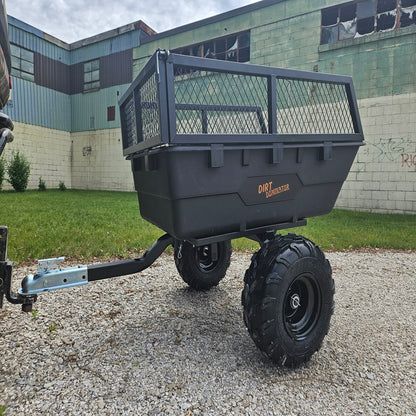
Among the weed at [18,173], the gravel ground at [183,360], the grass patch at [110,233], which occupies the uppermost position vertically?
the weed at [18,173]

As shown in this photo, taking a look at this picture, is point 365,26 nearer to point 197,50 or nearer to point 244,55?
point 244,55

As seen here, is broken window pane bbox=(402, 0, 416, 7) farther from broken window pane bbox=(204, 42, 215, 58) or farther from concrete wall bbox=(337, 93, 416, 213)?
broken window pane bbox=(204, 42, 215, 58)

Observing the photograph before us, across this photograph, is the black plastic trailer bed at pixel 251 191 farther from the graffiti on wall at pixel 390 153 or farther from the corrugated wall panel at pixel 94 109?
the corrugated wall panel at pixel 94 109

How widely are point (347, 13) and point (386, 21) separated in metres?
1.14

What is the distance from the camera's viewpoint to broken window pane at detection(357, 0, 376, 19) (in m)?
9.03

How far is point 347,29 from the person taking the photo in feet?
31.3

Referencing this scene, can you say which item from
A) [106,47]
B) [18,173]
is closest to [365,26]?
[106,47]

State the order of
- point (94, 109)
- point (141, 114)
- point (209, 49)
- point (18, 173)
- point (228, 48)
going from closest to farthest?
point (141, 114) → point (228, 48) → point (209, 49) → point (18, 173) → point (94, 109)

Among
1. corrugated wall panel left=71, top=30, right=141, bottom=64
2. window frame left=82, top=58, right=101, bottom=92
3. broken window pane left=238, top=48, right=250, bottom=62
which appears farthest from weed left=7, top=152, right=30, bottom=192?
broken window pane left=238, top=48, right=250, bottom=62

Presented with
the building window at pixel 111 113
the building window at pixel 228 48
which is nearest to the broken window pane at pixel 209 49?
the building window at pixel 228 48

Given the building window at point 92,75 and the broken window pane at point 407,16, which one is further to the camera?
the building window at point 92,75

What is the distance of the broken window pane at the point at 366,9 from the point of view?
9031 millimetres

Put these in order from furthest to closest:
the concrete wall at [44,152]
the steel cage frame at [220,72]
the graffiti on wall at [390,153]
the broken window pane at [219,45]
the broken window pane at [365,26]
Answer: the concrete wall at [44,152]
the broken window pane at [219,45]
the broken window pane at [365,26]
the graffiti on wall at [390,153]
the steel cage frame at [220,72]

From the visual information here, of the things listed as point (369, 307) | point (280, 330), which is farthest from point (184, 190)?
point (369, 307)
